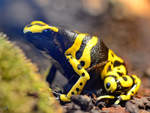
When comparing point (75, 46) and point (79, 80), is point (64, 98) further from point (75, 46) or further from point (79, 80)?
point (75, 46)

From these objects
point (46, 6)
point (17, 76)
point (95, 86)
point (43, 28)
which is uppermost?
point (46, 6)

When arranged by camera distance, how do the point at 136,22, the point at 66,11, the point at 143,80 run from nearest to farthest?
the point at 143,80 → the point at 66,11 → the point at 136,22

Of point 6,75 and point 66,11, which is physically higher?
point 66,11

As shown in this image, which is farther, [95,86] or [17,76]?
[95,86]

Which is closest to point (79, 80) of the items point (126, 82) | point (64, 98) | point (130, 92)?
point (64, 98)

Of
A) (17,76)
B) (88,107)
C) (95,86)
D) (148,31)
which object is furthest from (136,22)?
(17,76)

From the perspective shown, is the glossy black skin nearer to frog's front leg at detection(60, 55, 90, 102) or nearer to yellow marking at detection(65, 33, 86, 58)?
yellow marking at detection(65, 33, 86, 58)

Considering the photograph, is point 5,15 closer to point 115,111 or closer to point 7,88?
point 115,111

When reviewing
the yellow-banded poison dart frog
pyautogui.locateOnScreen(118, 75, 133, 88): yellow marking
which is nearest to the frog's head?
the yellow-banded poison dart frog

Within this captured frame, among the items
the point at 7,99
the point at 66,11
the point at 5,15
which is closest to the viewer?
the point at 7,99
